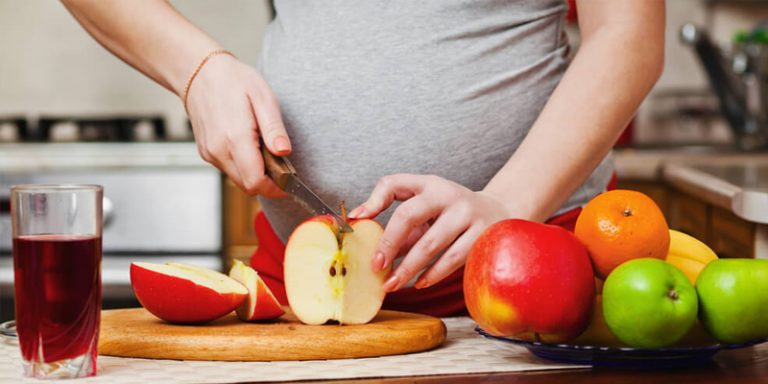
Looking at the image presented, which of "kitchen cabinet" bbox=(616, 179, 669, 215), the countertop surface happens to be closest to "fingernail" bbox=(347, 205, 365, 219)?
the countertop surface

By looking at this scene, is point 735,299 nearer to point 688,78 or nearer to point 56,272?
point 56,272

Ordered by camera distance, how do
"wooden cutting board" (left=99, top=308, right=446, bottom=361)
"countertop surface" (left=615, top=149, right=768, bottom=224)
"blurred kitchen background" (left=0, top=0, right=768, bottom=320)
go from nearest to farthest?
"wooden cutting board" (left=99, top=308, right=446, bottom=361)
"countertop surface" (left=615, top=149, right=768, bottom=224)
"blurred kitchen background" (left=0, top=0, right=768, bottom=320)

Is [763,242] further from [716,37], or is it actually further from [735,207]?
[716,37]

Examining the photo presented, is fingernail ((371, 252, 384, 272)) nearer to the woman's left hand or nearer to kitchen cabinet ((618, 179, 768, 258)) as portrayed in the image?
the woman's left hand

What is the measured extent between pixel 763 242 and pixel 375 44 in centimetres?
79

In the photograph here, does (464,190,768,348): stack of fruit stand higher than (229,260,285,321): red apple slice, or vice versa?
(464,190,768,348): stack of fruit

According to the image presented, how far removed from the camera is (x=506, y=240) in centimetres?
72

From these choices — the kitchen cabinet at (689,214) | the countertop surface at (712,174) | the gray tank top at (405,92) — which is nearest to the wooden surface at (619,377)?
the gray tank top at (405,92)

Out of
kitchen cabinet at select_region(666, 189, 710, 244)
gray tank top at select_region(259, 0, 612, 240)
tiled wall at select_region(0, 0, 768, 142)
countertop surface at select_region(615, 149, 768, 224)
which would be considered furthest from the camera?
tiled wall at select_region(0, 0, 768, 142)

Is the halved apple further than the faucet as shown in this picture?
No

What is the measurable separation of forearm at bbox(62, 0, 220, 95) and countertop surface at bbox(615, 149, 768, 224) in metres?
0.91

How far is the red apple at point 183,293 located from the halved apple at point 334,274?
0.17 feet

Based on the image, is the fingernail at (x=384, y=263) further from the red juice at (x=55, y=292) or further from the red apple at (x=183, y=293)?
the red juice at (x=55, y=292)

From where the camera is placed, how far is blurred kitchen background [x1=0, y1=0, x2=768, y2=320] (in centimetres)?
223
